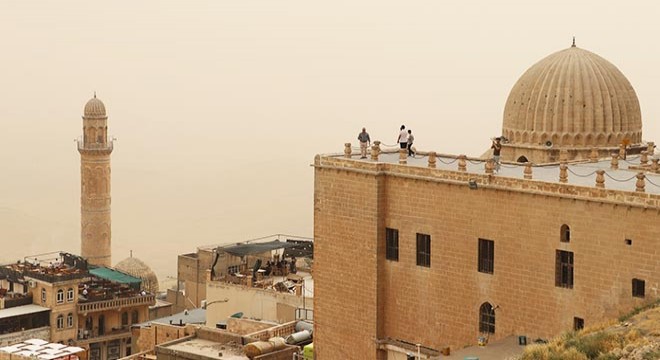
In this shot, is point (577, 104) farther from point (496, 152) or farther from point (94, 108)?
point (94, 108)

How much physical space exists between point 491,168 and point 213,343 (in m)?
12.2

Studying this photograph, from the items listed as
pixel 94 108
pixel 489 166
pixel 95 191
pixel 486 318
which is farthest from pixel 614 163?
pixel 94 108

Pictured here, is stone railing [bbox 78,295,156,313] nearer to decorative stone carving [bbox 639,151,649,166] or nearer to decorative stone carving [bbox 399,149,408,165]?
decorative stone carving [bbox 399,149,408,165]

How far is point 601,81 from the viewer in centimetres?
3697

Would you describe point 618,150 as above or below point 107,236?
above

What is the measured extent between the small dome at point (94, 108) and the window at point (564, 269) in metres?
53.4

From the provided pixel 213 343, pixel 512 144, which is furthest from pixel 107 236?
pixel 512 144

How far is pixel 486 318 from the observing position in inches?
1260

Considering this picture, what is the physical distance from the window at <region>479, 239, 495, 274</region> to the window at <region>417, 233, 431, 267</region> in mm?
1691

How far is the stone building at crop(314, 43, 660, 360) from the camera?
29.2 metres

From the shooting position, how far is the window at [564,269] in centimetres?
3002

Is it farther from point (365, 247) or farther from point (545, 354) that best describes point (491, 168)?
point (545, 354)

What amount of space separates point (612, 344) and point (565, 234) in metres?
5.54

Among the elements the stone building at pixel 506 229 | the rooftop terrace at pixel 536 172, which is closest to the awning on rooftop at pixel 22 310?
the stone building at pixel 506 229
